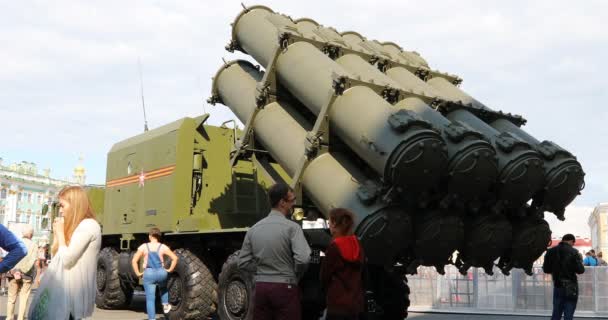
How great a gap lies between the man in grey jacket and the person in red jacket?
29cm

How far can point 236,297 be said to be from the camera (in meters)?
8.82

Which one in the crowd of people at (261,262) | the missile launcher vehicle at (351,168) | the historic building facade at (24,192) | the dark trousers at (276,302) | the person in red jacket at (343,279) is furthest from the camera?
the historic building facade at (24,192)

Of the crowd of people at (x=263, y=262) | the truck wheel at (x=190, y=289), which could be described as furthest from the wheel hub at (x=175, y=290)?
the crowd of people at (x=263, y=262)

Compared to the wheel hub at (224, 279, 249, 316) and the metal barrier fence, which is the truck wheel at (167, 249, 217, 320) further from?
the metal barrier fence

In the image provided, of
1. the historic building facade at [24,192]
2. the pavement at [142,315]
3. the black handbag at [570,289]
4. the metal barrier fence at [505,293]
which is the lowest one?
the pavement at [142,315]

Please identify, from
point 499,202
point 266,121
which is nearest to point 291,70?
point 266,121

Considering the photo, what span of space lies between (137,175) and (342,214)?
25.0ft

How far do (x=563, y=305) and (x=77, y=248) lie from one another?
7548 millimetres

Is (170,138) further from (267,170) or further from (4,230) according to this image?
(4,230)

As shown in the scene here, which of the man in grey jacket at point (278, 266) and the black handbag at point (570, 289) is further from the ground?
the man in grey jacket at point (278, 266)

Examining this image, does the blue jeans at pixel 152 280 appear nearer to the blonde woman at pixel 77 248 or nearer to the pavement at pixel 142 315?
the pavement at pixel 142 315

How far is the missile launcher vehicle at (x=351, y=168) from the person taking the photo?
7.12 m

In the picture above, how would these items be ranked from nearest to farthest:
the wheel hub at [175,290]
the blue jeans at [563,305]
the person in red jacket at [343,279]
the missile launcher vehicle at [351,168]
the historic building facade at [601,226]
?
the person in red jacket at [343,279] < the missile launcher vehicle at [351,168] < the blue jeans at [563,305] < the wheel hub at [175,290] < the historic building facade at [601,226]

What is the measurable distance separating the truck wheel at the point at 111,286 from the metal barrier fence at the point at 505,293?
20.8 ft
